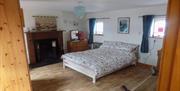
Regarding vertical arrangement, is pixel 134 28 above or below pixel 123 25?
below

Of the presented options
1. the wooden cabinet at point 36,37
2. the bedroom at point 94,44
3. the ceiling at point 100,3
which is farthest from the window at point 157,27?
the wooden cabinet at point 36,37

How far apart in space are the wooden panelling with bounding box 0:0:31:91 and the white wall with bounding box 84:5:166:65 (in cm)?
398

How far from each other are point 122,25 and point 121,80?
8.08 ft

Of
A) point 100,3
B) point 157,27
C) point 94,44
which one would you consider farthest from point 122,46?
point 94,44

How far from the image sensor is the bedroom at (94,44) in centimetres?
339

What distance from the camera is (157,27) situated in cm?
426

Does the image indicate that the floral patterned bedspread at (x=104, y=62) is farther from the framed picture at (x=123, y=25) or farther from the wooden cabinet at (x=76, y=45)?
the wooden cabinet at (x=76, y=45)

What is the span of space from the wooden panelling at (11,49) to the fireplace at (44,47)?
3028mm

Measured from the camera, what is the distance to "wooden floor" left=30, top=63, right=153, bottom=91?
3.12 meters

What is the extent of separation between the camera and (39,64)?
4922 millimetres

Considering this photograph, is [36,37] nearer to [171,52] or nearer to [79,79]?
[79,79]

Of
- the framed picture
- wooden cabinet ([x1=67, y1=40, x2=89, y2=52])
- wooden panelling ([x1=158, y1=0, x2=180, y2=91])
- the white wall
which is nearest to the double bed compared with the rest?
the white wall

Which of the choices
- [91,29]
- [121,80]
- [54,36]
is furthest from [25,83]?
[91,29]

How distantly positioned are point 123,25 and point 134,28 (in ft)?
1.58
